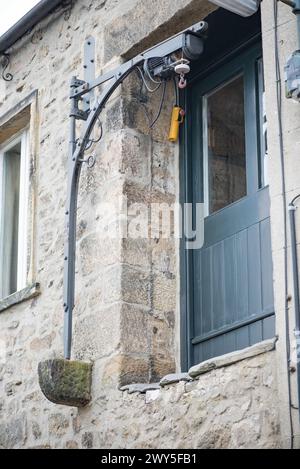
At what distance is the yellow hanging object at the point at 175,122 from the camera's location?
24.3 ft

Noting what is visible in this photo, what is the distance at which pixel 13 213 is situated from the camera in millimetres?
8797

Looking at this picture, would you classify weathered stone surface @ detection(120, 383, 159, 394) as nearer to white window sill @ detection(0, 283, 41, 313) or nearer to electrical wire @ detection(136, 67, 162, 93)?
white window sill @ detection(0, 283, 41, 313)

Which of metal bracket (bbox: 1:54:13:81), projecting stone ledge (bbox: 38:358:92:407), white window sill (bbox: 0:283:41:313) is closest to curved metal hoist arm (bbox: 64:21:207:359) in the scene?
projecting stone ledge (bbox: 38:358:92:407)

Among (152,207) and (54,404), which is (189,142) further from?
(54,404)

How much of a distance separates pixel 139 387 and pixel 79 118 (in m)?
2.01

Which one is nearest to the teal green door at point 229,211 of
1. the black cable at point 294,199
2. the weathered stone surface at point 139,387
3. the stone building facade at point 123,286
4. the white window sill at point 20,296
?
the stone building facade at point 123,286

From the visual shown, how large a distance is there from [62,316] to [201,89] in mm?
1829

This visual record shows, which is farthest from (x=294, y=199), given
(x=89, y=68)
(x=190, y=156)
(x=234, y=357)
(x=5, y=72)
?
(x=5, y=72)

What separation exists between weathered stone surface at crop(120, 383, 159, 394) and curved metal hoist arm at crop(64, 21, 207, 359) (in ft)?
2.12

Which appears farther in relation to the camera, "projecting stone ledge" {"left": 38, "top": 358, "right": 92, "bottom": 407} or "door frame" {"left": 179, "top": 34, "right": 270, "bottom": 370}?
"door frame" {"left": 179, "top": 34, "right": 270, "bottom": 370}

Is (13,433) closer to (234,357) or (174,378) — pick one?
(174,378)

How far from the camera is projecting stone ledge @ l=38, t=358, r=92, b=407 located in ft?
21.9

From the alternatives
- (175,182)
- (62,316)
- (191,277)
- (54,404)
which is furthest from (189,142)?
(54,404)

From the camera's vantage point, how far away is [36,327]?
7641 mm
